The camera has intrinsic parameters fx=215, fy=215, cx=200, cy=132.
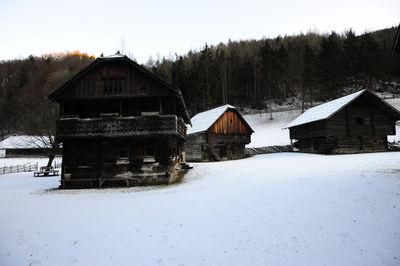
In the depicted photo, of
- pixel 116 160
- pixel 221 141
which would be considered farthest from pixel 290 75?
pixel 116 160

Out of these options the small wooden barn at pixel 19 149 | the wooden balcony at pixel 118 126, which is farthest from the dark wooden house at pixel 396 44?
the small wooden barn at pixel 19 149

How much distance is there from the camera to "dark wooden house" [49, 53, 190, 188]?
16297mm

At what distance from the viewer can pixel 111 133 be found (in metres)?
16.1

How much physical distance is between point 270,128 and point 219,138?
2267cm

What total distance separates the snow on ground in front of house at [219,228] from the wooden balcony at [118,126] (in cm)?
574

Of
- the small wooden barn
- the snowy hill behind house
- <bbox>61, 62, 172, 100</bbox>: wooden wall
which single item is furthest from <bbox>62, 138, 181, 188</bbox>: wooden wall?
the small wooden barn

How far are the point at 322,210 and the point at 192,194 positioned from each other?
6429 mm

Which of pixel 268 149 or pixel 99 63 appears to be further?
pixel 268 149

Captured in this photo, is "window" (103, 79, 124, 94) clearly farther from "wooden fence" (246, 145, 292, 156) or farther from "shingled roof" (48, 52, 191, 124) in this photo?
"wooden fence" (246, 145, 292, 156)

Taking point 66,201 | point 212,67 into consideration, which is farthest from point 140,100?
point 212,67

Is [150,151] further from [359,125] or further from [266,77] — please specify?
[266,77]

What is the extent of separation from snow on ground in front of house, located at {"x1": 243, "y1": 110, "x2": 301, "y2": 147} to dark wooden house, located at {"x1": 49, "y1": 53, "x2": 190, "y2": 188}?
30308mm

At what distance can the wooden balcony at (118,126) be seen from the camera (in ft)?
52.4

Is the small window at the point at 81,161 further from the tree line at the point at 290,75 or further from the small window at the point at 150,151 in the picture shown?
the tree line at the point at 290,75
